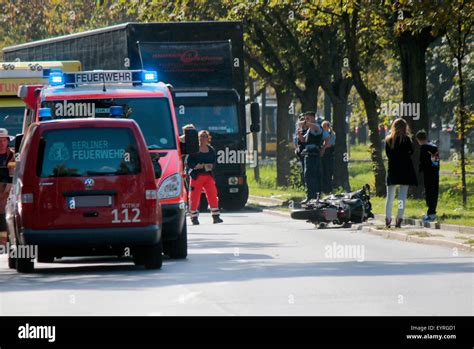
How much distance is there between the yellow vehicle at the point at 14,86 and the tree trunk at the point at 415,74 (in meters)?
7.49

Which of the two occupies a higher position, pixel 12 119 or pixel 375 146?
pixel 12 119

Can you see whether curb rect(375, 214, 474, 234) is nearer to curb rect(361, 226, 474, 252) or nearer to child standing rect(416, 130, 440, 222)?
child standing rect(416, 130, 440, 222)

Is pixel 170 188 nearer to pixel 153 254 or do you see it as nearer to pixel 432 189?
pixel 153 254

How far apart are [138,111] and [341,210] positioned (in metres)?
6.77

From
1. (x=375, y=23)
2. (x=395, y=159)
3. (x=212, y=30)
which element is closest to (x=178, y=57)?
(x=212, y=30)

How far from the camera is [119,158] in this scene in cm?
1627

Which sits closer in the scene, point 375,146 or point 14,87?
point 14,87

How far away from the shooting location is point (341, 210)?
24734mm

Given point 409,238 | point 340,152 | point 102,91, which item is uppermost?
point 102,91

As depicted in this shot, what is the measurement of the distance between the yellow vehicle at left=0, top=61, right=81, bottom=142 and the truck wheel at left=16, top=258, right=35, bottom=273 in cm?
1126

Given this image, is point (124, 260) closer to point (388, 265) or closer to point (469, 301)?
point (388, 265)

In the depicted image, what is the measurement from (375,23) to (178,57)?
450cm

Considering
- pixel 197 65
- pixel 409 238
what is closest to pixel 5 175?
pixel 409 238

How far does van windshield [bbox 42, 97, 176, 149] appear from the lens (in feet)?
61.8
